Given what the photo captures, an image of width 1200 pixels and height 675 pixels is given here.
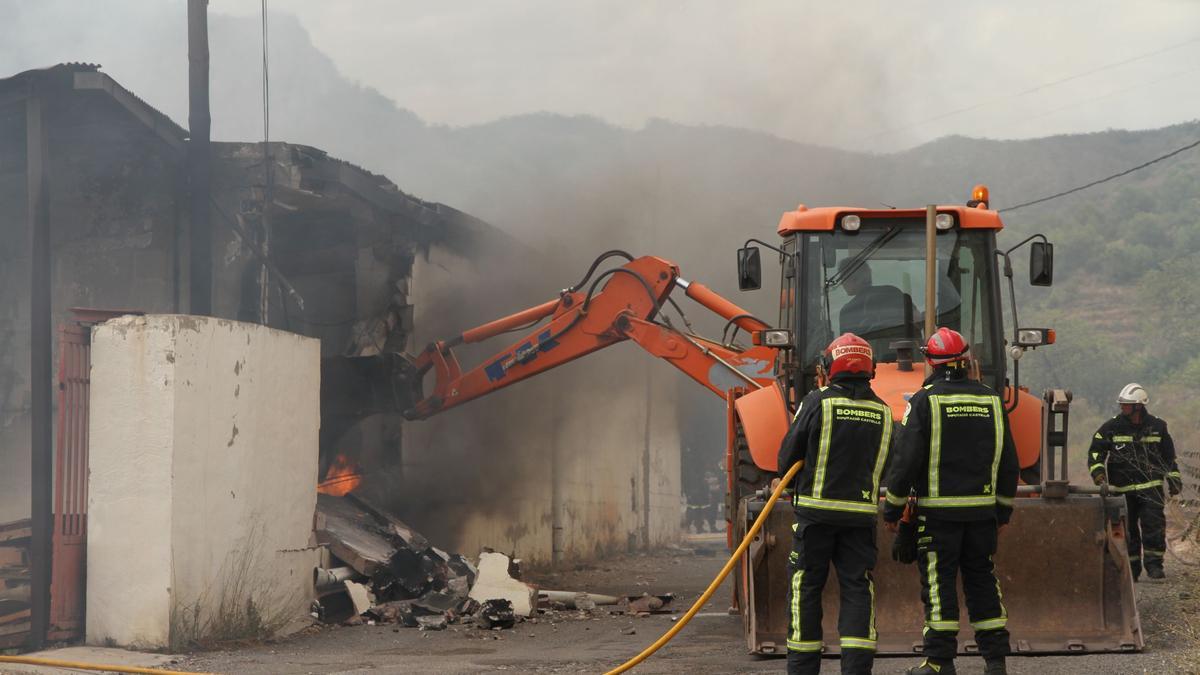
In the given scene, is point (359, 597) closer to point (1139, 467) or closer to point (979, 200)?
point (979, 200)

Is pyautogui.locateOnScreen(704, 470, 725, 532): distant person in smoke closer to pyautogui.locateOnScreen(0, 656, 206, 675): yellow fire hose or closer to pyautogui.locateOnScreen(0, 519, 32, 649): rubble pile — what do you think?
pyautogui.locateOnScreen(0, 519, 32, 649): rubble pile

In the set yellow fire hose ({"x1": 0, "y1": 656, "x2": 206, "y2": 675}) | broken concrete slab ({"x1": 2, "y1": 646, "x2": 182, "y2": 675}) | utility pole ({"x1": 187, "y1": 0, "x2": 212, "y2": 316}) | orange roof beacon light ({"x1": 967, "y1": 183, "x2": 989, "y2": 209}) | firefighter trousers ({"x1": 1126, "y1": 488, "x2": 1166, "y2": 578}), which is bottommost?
broken concrete slab ({"x1": 2, "y1": 646, "x2": 182, "y2": 675})

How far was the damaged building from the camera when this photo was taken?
13.0 metres

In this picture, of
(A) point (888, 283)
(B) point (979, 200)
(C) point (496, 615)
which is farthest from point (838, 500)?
(C) point (496, 615)

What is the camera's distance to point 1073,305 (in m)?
58.6

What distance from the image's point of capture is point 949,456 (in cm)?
675

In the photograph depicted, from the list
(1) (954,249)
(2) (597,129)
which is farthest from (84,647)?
(2) (597,129)

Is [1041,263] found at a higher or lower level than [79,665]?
higher

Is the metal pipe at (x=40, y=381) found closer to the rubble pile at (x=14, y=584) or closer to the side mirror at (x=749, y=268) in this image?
the rubble pile at (x=14, y=584)

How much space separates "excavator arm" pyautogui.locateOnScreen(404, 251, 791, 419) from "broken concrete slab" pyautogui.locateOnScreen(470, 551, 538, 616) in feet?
8.47

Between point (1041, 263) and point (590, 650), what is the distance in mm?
4165

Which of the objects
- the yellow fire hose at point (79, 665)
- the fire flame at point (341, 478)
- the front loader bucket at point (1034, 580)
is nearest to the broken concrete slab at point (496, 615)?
the yellow fire hose at point (79, 665)

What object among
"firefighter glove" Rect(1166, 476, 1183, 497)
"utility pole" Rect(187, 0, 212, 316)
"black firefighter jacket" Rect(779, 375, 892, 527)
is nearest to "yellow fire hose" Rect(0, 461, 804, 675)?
"black firefighter jacket" Rect(779, 375, 892, 527)

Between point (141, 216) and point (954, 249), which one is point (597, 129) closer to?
point (141, 216)
